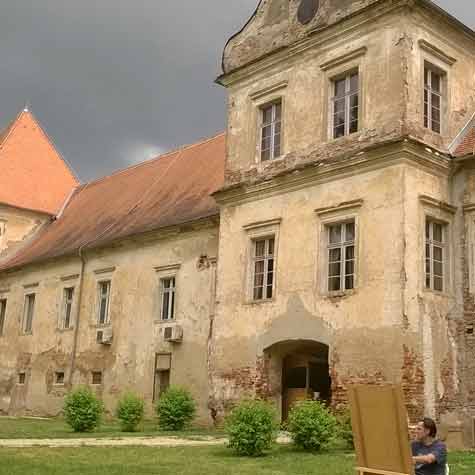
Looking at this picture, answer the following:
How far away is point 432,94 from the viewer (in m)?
14.9

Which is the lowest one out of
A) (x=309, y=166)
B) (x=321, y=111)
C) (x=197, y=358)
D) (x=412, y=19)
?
(x=197, y=358)

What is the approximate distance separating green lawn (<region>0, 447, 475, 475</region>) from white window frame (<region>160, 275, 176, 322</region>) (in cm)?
841

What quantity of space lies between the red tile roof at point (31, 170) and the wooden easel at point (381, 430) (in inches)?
941

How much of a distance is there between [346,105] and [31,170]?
18660 mm

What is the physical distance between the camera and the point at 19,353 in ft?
82.7

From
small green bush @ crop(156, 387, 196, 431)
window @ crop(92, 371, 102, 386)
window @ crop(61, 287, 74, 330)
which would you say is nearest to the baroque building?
window @ crop(92, 371, 102, 386)

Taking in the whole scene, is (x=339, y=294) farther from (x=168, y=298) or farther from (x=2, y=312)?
(x=2, y=312)

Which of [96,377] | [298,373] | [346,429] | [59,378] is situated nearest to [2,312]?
[59,378]

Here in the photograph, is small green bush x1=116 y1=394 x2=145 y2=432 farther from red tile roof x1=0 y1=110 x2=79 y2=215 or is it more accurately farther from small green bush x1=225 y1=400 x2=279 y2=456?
red tile roof x1=0 y1=110 x2=79 y2=215

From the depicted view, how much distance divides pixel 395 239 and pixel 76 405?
24.9ft

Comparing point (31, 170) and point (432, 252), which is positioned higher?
point (31, 170)

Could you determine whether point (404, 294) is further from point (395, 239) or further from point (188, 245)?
point (188, 245)

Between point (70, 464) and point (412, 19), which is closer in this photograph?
point (70, 464)

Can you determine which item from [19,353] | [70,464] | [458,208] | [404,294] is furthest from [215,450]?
[19,353]
